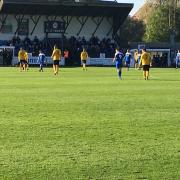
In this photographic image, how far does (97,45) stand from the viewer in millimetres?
70750

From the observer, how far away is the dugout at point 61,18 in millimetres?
70562

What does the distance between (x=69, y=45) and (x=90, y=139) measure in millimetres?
60137

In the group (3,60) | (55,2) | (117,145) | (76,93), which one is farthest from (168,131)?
(55,2)

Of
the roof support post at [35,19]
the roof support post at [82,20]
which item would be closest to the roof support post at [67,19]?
the roof support post at [82,20]

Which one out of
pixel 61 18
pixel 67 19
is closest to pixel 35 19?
pixel 61 18

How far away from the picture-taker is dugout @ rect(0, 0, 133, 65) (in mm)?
70562

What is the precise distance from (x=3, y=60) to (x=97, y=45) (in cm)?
1218

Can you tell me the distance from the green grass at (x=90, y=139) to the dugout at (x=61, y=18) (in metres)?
53.4

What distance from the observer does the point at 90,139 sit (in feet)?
34.8

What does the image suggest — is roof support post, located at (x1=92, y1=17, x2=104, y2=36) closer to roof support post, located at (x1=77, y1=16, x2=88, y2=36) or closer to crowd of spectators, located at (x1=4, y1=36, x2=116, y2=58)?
roof support post, located at (x1=77, y1=16, x2=88, y2=36)

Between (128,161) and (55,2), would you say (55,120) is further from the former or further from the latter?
(55,2)

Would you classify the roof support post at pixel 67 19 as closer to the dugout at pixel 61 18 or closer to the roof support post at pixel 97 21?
the dugout at pixel 61 18

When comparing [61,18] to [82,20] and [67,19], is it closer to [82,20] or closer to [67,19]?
[67,19]

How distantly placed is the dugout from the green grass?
5343 centimetres
